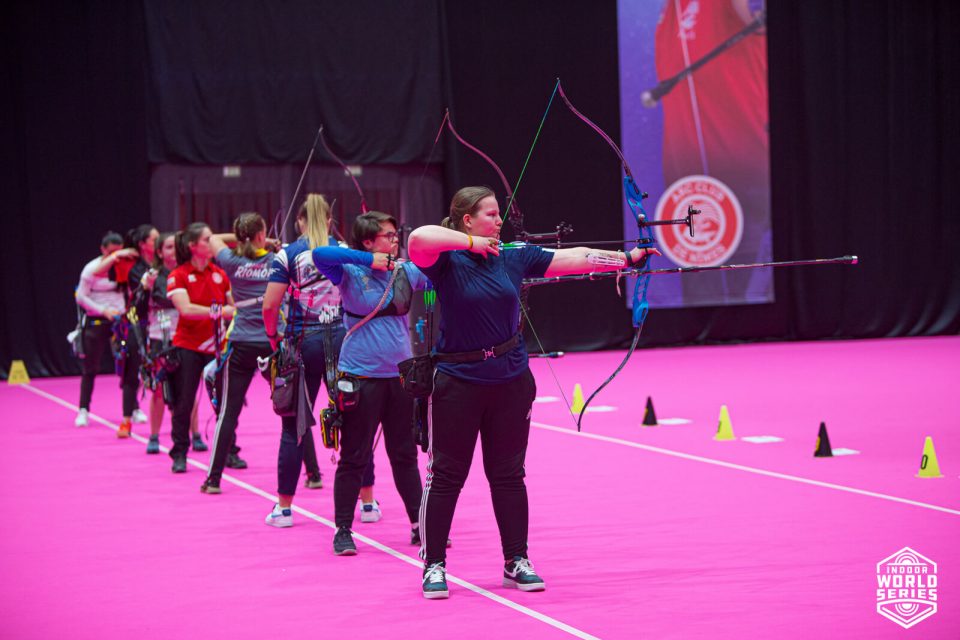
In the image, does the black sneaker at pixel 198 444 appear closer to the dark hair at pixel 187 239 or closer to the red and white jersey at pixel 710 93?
the dark hair at pixel 187 239

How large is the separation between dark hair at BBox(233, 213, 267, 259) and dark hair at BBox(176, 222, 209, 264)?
54cm

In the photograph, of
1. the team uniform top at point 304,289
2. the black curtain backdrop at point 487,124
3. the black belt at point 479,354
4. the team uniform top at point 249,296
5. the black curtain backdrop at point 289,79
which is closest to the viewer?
the black belt at point 479,354

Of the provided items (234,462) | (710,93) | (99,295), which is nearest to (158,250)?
(99,295)

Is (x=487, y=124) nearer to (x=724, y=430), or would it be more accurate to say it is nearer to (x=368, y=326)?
(x=724, y=430)

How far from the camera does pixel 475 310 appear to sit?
145 inches

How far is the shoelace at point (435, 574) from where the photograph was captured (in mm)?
3736

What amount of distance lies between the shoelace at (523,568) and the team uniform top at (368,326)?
93 centimetres

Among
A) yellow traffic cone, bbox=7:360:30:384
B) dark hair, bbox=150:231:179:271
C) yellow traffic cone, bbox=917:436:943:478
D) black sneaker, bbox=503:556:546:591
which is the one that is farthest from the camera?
yellow traffic cone, bbox=7:360:30:384

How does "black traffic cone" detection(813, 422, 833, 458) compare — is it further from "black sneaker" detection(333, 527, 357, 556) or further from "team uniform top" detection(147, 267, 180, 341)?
"team uniform top" detection(147, 267, 180, 341)

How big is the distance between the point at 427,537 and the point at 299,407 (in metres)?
1.33

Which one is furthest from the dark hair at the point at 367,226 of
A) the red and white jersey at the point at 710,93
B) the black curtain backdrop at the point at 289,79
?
the red and white jersey at the point at 710,93

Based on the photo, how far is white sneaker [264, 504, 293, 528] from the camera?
4980 mm

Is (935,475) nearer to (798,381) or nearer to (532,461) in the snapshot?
(532,461)

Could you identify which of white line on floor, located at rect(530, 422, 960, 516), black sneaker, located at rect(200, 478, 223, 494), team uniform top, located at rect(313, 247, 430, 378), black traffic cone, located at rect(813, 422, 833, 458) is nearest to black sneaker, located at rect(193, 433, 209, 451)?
black sneaker, located at rect(200, 478, 223, 494)
